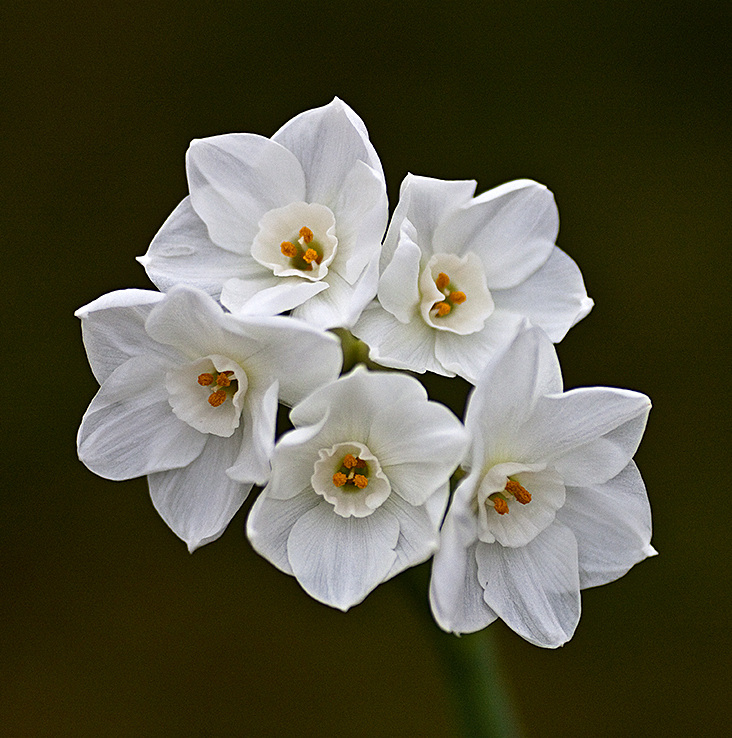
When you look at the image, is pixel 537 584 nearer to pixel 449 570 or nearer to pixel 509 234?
pixel 449 570

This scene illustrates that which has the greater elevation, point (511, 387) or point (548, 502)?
point (511, 387)

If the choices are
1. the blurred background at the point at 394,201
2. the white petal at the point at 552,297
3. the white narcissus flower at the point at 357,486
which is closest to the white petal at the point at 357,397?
the white narcissus flower at the point at 357,486

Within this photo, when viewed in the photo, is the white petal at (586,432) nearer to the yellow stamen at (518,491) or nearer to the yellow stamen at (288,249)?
the yellow stamen at (518,491)

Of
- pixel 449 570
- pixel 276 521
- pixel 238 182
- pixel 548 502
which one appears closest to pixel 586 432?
pixel 548 502

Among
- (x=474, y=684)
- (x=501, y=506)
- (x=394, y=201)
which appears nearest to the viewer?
(x=501, y=506)

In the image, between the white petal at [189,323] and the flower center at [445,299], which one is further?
the flower center at [445,299]

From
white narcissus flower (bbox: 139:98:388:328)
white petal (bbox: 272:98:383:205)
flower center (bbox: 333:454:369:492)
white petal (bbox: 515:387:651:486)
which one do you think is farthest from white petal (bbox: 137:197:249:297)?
white petal (bbox: 515:387:651:486)
